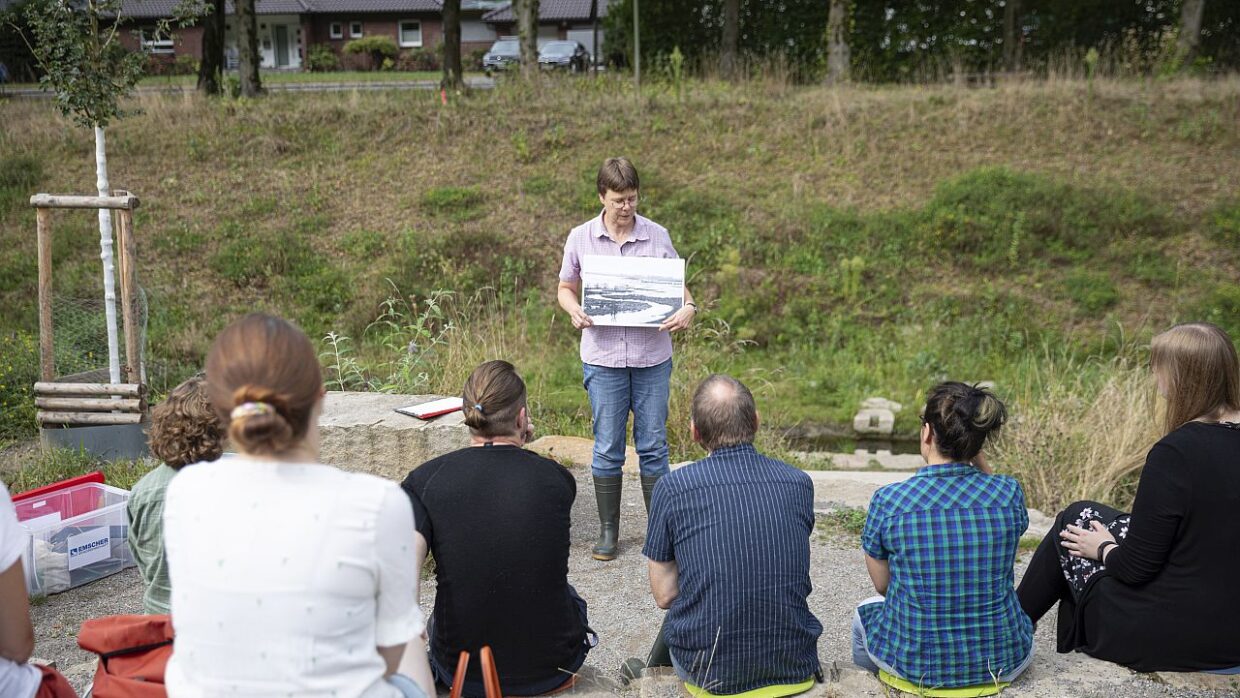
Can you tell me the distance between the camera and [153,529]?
332 centimetres

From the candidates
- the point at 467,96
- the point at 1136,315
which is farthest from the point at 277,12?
the point at 1136,315

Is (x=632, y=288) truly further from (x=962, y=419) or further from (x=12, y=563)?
(x=12, y=563)

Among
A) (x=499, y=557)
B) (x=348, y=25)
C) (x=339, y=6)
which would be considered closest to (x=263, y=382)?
(x=499, y=557)

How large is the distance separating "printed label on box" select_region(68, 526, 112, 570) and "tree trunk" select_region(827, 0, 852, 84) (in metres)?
14.5

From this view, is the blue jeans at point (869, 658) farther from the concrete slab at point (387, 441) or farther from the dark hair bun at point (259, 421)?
the concrete slab at point (387, 441)

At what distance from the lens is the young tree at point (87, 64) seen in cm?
638

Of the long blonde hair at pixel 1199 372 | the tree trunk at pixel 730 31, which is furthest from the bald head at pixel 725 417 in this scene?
the tree trunk at pixel 730 31

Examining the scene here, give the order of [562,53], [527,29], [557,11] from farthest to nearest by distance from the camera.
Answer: [557,11] < [562,53] < [527,29]

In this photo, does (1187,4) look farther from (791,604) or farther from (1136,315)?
(791,604)

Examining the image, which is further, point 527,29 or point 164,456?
point 527,29

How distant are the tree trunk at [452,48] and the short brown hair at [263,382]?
15703 mm

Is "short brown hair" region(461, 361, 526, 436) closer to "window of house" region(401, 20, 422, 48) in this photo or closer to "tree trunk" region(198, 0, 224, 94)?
"tree trunk" region(198, 0, 224, 94)

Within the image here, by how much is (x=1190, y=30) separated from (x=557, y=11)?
2913 centimetres

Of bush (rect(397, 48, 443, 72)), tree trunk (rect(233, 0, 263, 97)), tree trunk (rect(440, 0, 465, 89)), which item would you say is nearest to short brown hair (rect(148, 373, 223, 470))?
tree trunk (rect(440, 0, 465, 89))
